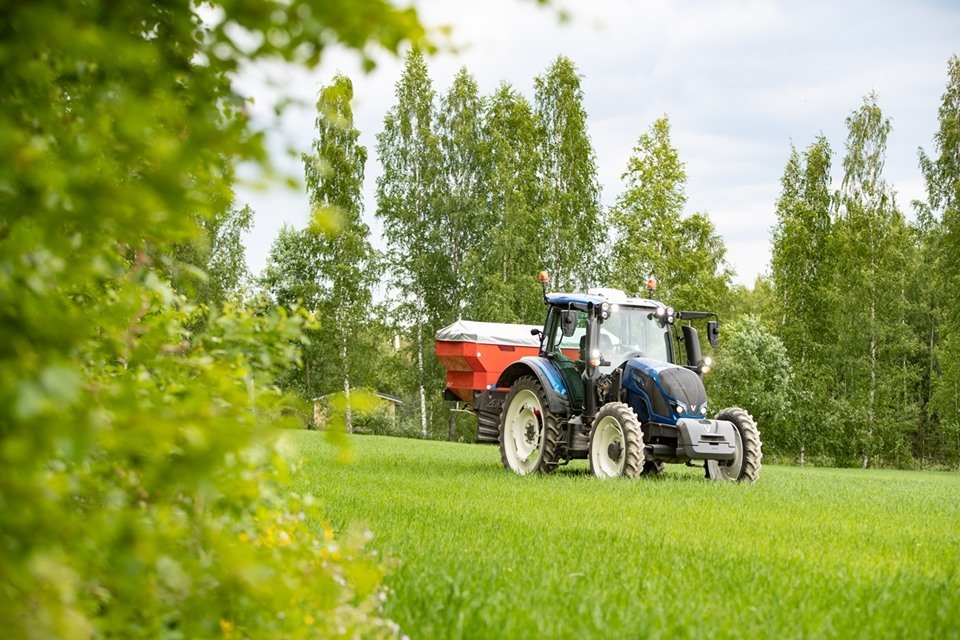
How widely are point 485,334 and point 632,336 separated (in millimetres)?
2794

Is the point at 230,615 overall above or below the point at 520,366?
below

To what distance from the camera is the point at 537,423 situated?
458 inches

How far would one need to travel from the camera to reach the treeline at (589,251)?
32250mm

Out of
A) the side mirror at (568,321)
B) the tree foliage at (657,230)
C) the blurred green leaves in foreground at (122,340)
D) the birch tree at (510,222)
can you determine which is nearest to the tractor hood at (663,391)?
the side mirror at (568,321)

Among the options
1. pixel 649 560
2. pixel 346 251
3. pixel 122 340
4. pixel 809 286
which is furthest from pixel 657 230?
pixel 122 340

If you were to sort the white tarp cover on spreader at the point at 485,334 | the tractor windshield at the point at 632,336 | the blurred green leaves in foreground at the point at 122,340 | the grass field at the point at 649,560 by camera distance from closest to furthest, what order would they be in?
the blurred green leaves in foreground at the point at 122,340 → the grass field at the point at 649,560 → the tractor windshield at the point at 632,336 → the white tarp cover on spreader at the point at 485,334

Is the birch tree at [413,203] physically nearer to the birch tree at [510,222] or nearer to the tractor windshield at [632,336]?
the birch tree at [510,222]

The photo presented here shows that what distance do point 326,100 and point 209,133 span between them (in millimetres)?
966

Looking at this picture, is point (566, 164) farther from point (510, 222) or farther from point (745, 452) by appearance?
point (745, 452)

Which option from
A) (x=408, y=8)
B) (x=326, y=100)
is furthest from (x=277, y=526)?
(x=408, y=8)

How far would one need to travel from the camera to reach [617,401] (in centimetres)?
1095

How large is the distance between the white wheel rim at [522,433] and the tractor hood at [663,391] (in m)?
1.35

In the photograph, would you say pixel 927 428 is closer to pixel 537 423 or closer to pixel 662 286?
pixel 662 286

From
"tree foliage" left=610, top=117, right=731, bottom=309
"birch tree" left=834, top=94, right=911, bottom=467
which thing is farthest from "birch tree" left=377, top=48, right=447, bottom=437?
"birch tree" left=834, top=94, right=911, bottom=467
